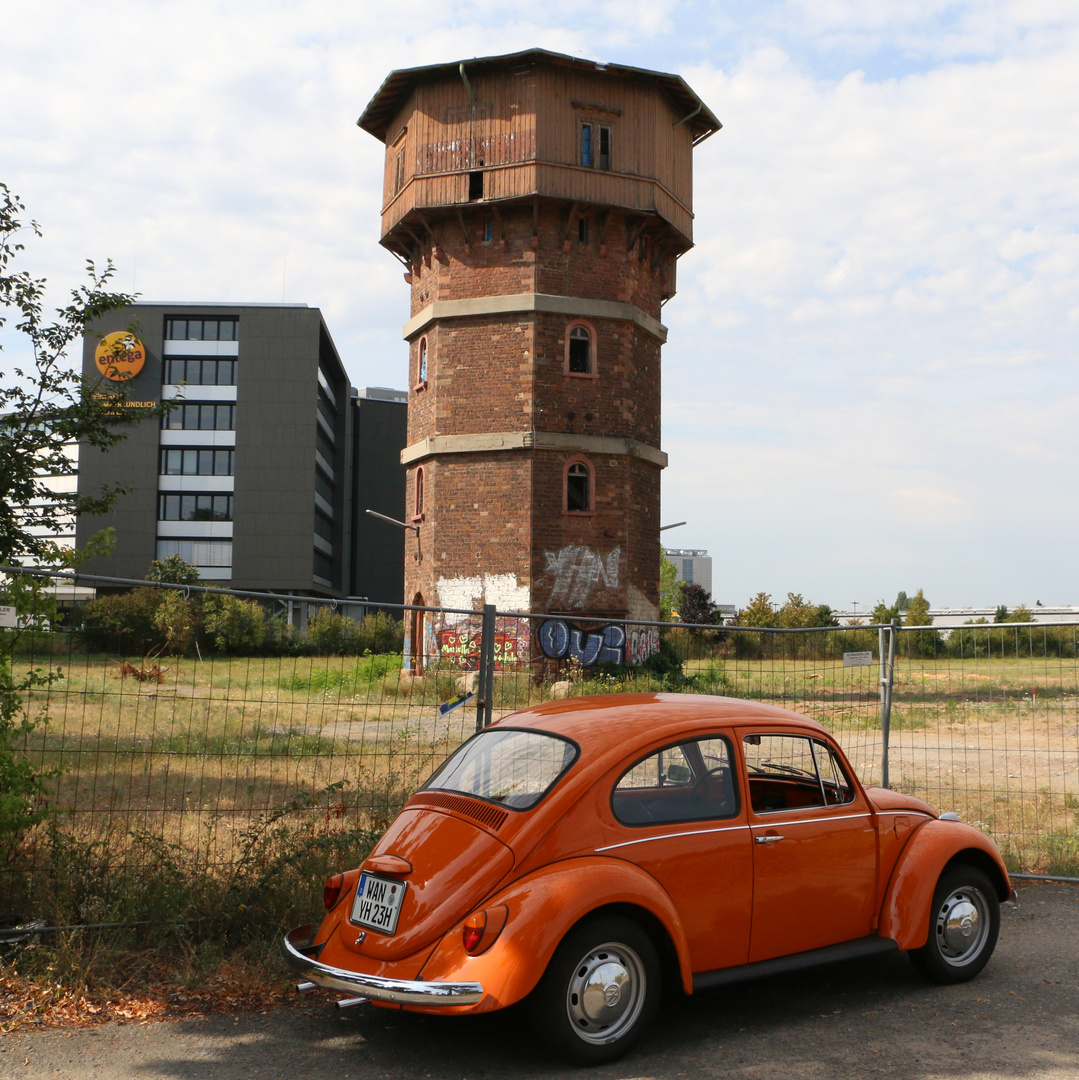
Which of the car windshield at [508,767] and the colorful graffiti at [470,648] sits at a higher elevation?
the colorful graffiti at [470,648]

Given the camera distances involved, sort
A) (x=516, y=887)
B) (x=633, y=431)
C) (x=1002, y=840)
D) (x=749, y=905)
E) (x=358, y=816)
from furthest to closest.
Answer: (x=633, y=431) < (x=1002, y=840) < (x=358, y=816) < (x=749, y=905) < (x=516, y=887)

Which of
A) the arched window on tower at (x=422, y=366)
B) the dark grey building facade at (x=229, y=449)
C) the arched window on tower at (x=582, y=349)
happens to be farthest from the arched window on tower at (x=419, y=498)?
the dark grey building facade at (x=229, y=449)

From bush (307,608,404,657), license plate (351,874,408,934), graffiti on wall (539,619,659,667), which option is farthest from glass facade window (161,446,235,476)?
license plate (351,874,408,934)

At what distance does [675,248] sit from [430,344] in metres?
7.70

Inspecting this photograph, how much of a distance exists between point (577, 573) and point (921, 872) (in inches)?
801

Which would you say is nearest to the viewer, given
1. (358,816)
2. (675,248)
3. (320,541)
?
(358,816)

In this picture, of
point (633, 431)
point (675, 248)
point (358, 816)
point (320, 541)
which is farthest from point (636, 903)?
point (320, 541)

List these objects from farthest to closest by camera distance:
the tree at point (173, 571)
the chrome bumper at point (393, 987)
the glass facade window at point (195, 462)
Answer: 1. the glass facade window at point (195, 462)
2. the tree at point (173, 571)
3. the chrome bumper at point (393, 987)

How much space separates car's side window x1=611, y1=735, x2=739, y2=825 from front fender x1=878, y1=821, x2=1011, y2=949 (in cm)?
120

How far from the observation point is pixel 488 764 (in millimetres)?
5250

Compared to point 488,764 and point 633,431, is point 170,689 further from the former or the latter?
point 633,431

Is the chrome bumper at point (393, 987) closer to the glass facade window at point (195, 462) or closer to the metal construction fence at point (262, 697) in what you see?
the metal construction fence at point (262, 697)

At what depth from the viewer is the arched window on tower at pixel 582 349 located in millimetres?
26297

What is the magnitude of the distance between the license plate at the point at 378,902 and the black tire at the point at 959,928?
299 centimetres
